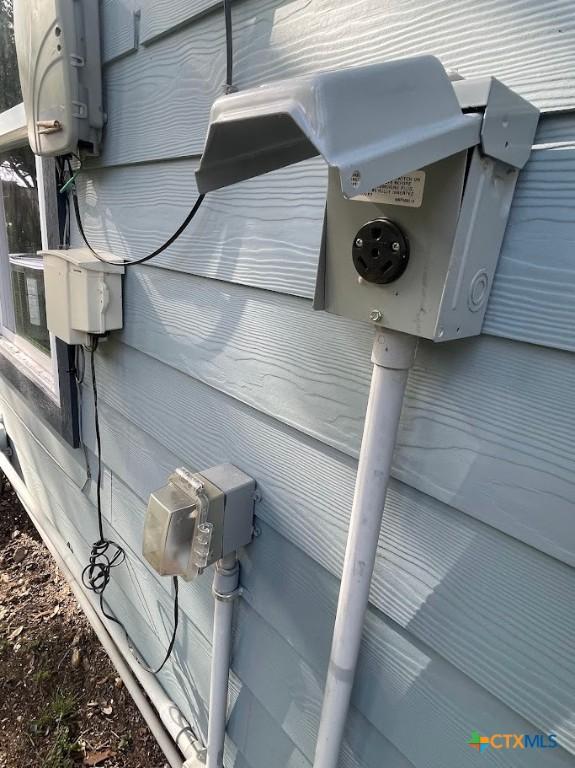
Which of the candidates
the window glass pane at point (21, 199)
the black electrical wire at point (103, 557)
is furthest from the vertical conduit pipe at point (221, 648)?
the window glass pane at point (21, 199)

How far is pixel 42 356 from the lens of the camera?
2145 millimetres

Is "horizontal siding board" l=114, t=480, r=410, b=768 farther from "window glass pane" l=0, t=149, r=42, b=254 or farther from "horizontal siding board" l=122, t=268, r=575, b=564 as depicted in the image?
"window glass pane" l=0, t=149, r=42, b=254

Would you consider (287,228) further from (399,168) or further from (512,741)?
(512,741)

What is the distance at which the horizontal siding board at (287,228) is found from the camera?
52cm

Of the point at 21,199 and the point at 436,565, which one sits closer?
the point at 436,565

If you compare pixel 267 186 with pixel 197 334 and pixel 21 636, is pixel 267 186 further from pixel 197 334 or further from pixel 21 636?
pixel 21 636

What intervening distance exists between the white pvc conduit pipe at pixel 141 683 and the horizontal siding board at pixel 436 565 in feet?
3.08

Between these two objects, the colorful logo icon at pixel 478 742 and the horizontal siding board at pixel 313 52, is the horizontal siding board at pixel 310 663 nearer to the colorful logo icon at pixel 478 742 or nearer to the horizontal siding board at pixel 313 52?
the colorful logo icon at pixel 478 742

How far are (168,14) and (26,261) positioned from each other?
4.88 feet

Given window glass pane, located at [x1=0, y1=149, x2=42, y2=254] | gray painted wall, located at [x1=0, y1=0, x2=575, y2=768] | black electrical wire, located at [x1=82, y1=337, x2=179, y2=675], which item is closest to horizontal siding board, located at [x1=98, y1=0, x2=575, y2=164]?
gray painted wall, located at [x1=0, y1=0, x2=575, y2=768]

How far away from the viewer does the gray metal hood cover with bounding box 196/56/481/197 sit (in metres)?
0.37

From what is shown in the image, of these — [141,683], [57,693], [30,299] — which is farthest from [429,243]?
[57,693]

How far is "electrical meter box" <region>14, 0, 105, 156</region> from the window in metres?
0.28

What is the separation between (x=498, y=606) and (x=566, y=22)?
703mm
